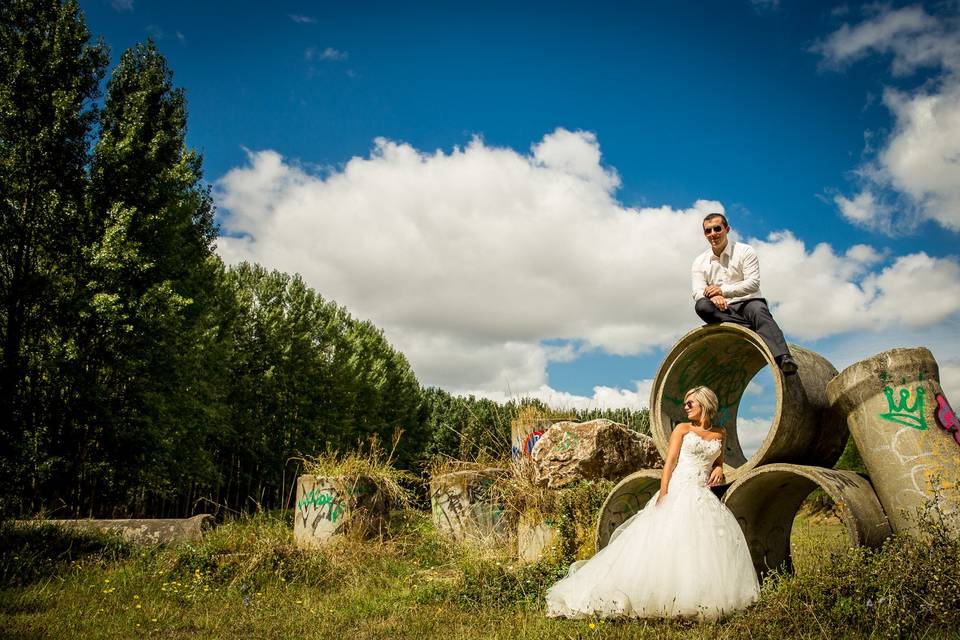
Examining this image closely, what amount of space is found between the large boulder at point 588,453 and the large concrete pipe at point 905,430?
2987mm

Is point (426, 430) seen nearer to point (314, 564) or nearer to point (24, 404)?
point (24, 404)

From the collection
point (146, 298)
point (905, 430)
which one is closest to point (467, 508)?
point (905, 430)

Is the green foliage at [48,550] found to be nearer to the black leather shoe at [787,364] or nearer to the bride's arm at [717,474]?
the bride's arm at [717,474]

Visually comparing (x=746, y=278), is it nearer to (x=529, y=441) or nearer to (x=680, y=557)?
(x=680, y=557)

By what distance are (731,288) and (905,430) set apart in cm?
201

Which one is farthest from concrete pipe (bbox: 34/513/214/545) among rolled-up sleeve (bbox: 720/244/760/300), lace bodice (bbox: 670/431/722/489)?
rolled-up sleeve (bbox: 720/244/760/300)

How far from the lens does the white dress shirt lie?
21.2ft

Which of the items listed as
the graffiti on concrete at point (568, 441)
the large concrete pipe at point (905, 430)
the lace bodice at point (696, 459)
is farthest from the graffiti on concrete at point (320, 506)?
the large concrete pipe at point (905, 430)

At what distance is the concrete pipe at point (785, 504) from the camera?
5.29 m

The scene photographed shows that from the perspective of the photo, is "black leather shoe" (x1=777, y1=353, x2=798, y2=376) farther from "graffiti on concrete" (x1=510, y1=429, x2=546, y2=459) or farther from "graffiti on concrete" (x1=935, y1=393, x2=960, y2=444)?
"graffiti on concrete" (x1=510, y1=429, x2=546, y2=459)

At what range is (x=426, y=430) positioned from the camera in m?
39.2

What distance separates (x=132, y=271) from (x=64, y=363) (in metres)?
2.45

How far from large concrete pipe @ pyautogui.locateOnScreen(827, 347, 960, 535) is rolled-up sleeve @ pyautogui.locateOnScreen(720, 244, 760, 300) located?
4.02 ft

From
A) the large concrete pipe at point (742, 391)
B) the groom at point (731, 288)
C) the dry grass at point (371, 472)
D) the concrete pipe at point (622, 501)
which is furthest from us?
the dry grass at point (371, 472)
